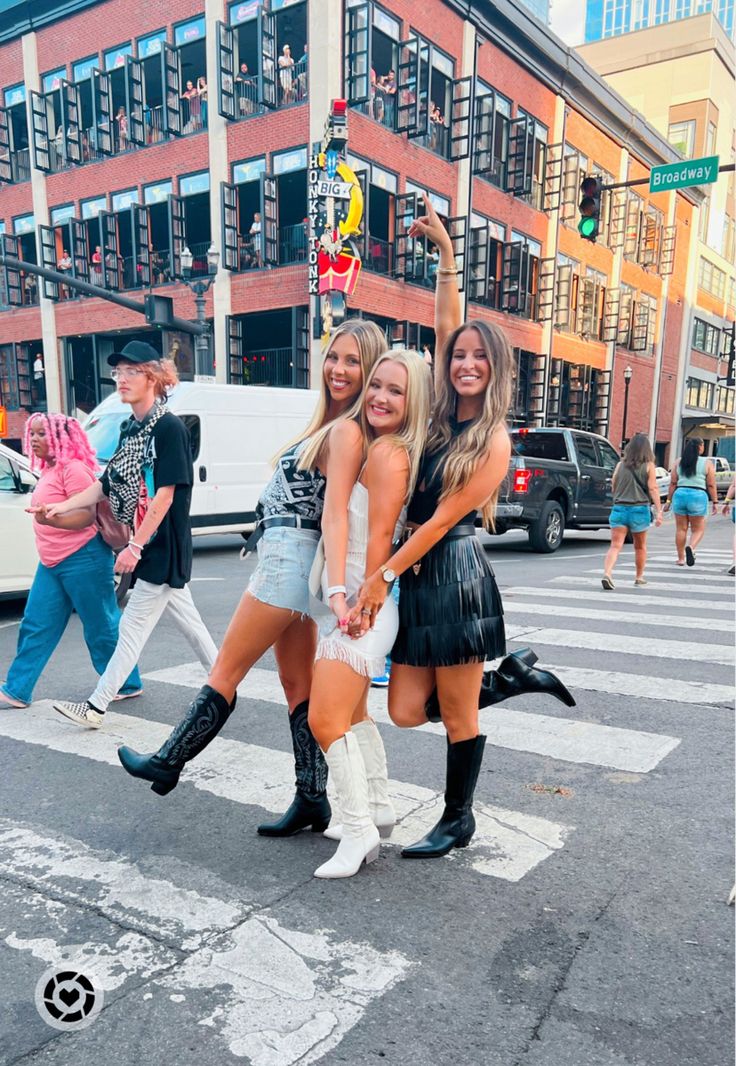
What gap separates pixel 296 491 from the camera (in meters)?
2.96

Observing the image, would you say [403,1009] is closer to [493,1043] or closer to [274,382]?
[493,1043]

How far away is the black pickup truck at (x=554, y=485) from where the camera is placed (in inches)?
502

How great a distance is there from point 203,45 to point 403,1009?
27137 millimetres

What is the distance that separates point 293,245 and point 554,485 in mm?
13426

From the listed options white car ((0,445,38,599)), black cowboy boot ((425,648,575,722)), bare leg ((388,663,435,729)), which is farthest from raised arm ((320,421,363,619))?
white car ((0,445,38,599))

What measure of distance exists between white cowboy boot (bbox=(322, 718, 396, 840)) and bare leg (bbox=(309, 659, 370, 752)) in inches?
8.5

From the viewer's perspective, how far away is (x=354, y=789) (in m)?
2.80

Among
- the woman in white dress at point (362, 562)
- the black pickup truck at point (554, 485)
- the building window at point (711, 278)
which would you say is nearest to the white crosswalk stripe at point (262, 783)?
the woman in white dress at point (362, 562)

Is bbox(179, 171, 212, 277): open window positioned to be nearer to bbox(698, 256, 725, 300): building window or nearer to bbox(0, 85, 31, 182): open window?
bbox(0, 85, 31, 182): open window

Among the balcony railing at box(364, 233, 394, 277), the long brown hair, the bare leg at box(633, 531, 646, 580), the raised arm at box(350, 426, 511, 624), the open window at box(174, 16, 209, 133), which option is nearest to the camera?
the raised arm at box(350, 426, 511, 624)

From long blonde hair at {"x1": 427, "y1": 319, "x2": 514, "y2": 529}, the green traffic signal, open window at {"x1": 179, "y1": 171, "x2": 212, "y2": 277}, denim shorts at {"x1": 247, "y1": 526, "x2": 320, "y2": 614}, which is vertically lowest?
denim shorts at {"x1": 247, "y1": 526, "x2": 320, "y2": 614}

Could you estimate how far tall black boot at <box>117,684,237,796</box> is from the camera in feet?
9.89

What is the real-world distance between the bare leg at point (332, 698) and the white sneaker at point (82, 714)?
7.01 ft

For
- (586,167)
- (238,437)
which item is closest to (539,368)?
(586,167)
